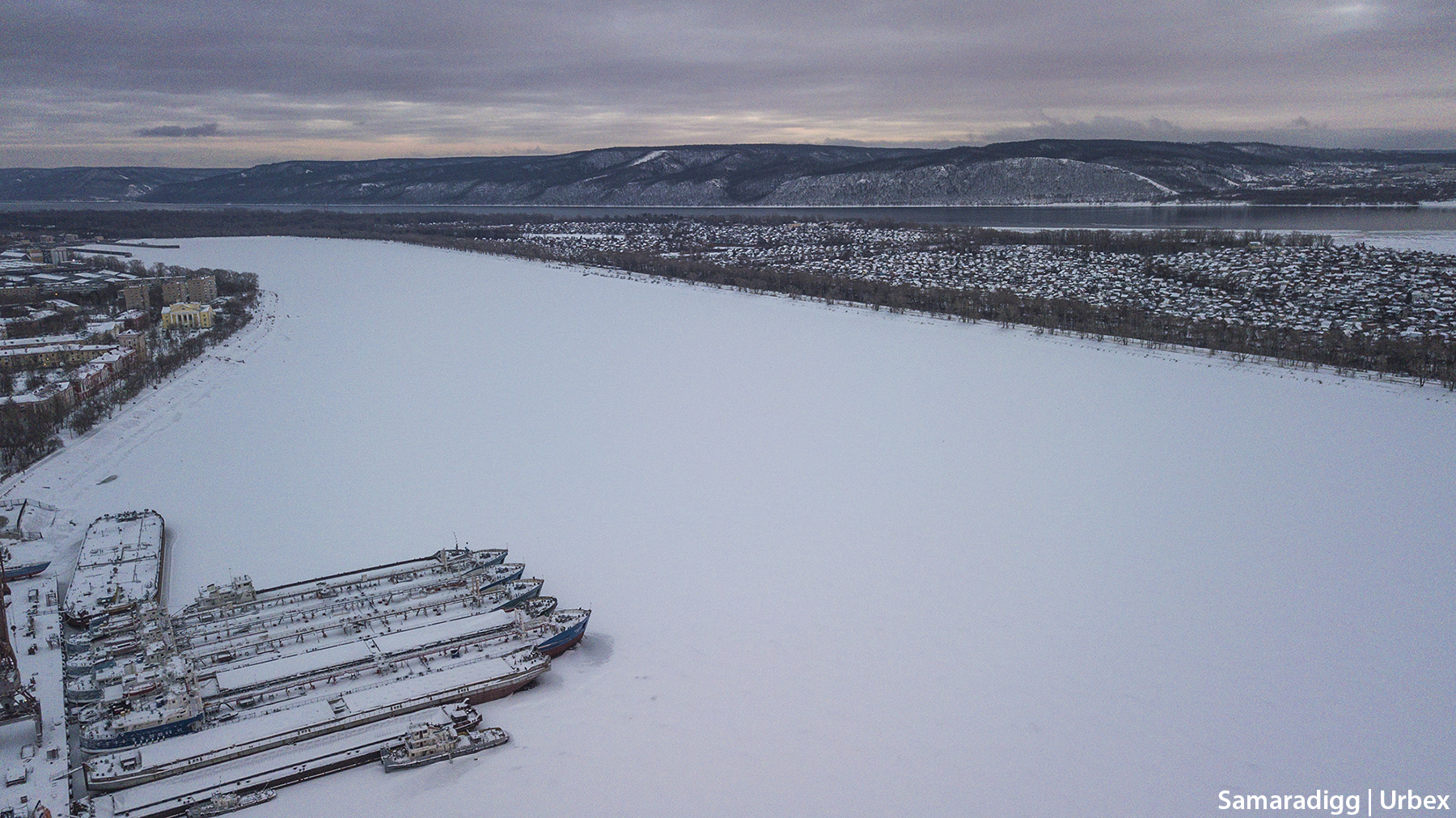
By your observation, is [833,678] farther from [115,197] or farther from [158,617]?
[115,197]

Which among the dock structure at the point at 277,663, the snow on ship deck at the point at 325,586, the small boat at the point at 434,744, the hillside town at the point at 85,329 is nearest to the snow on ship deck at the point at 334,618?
the dock structure at the point at 277,663

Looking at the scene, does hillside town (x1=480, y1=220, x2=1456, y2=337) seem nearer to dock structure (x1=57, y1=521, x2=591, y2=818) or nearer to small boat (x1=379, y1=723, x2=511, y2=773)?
dock structure (x1=57, y1=521, x2=591, y2=818)

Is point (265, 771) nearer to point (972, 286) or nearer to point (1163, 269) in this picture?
point (972, 286)

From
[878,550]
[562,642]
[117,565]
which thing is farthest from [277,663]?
[878,550]

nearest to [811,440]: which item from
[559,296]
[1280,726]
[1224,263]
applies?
[1280,726]

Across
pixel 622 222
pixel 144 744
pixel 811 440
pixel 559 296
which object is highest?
pixel 622 222
